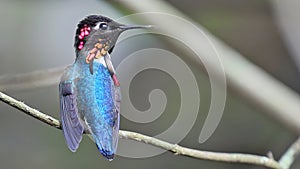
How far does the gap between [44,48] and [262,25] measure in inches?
47.9


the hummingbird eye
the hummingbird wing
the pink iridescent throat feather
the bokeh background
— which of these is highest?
the hummingbird eye

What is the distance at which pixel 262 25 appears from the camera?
5.69 feet

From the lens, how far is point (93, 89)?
32 centimetres

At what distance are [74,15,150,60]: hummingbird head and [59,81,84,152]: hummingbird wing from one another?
0.02 metres

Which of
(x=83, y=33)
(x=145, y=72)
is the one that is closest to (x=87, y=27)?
(x=83, y=33)

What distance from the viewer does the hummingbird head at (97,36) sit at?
1.03ft

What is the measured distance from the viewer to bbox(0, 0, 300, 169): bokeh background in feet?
1.92

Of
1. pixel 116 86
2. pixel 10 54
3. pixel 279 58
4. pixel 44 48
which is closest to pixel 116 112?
pixel 116 86

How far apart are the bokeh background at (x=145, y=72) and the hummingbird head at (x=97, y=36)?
1.7 inches

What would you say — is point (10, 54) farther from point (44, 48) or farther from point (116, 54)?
point (116, 54)

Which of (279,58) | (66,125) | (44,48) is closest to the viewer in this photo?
(66,125)

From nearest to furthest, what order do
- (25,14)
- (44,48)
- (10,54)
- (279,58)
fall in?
(44,48) → (25,14) → (10,54) → (279,58)

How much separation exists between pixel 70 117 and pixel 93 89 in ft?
0.08

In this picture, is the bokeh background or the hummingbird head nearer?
the hummingbird head
